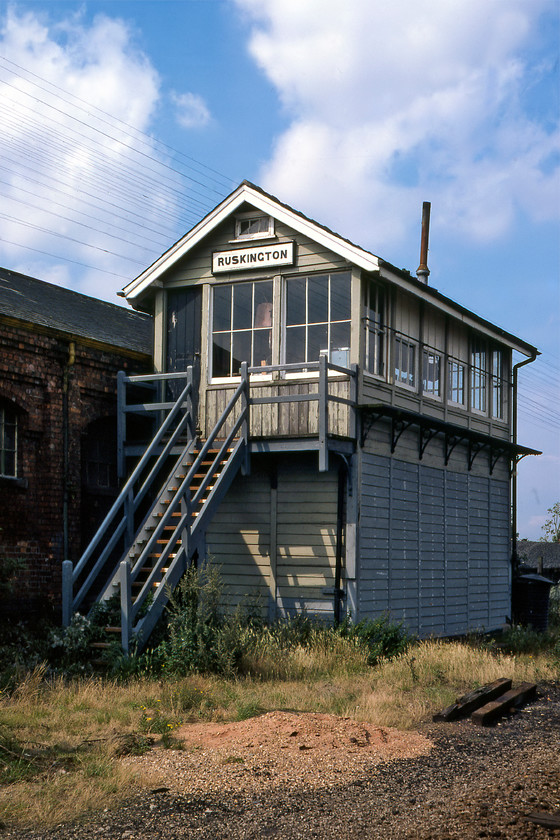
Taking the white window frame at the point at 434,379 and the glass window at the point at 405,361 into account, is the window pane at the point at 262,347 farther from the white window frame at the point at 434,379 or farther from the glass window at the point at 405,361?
the white window frame at the point at 434,379

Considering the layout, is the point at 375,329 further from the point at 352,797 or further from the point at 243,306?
the point at 352,797

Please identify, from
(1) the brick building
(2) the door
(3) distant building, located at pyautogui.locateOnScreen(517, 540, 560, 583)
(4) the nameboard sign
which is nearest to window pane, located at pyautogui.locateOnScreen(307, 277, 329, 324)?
(4) the nameboard sign

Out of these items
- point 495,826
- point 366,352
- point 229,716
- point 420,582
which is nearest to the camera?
point 495,826

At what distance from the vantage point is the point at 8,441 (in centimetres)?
1387

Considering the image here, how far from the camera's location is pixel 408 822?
6051 mm

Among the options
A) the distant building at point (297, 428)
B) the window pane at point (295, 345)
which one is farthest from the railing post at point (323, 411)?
the window pane at point (295, 345)

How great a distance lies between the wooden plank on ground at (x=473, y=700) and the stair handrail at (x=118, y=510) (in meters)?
5.08

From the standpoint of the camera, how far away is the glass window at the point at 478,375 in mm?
18484

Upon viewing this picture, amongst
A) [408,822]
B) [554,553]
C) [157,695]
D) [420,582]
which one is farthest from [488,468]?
[554,553]

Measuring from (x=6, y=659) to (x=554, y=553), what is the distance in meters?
36.3

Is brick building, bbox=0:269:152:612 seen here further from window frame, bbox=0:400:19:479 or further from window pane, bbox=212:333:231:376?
window pane, bbox=212:333:231:376

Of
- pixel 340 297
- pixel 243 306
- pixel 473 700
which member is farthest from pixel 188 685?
pixel 243 306

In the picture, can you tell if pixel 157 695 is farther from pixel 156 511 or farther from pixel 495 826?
pixel 495 826

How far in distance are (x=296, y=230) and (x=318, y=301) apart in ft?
4.03
